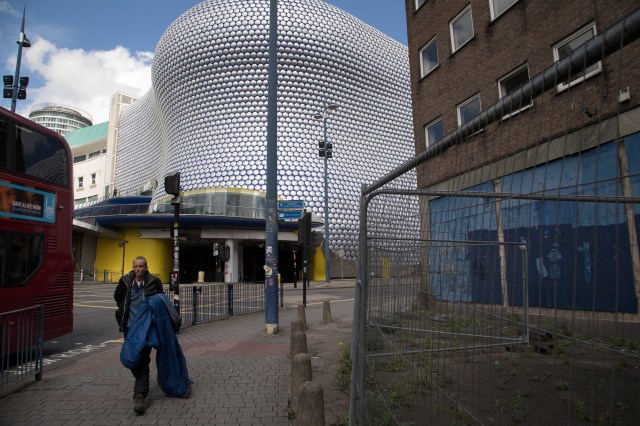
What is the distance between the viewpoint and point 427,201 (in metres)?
3.12

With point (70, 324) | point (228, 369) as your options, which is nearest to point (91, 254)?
point (70, 324)

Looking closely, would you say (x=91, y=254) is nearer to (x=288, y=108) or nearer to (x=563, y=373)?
(x=288, y=108)

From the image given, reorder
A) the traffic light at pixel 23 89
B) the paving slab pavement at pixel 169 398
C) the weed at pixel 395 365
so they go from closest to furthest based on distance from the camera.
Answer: the weed at pixel 395 365 < the paving slab pavement at pixel 169 398 < the traffic light at pixel 23 89

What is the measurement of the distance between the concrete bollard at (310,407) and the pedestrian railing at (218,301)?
8.08 metres

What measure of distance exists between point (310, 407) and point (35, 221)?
20.8 feet

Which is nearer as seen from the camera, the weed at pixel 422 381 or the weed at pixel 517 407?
the weed at pixel 517 407

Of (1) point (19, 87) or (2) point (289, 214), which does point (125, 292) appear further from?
(1) point (19, 87)

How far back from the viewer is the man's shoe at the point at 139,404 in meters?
4.30

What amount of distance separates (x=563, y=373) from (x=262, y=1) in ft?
161

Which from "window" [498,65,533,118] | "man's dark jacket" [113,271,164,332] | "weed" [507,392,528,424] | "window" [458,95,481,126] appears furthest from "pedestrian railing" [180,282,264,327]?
"window" [498,65,533,118]

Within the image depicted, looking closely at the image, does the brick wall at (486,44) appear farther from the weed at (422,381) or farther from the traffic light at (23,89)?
the traffic light at (23,89)

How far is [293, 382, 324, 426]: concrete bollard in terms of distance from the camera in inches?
116

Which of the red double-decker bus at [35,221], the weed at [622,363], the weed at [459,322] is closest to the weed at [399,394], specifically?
the weed at [459,322]

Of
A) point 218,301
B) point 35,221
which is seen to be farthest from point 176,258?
point 35,221
